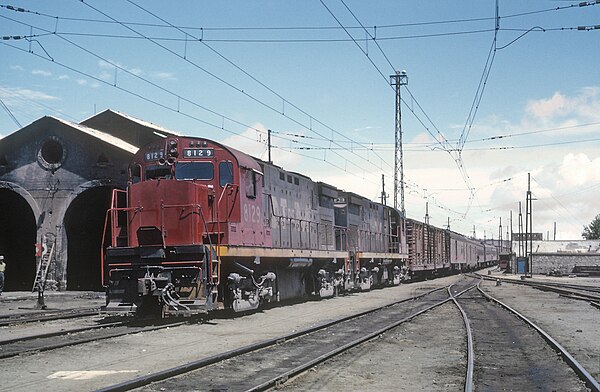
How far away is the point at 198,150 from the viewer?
15.0 m

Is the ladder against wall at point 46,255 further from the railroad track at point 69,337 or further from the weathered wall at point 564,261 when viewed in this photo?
the weathered wall at point 564,261

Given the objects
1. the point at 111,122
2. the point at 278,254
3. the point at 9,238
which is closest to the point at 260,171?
the point at 278,254

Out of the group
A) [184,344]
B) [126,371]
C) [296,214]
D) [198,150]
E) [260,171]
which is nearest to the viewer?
[126,371]

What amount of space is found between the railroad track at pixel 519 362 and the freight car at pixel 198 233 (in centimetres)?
541

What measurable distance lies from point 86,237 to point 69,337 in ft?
68.4

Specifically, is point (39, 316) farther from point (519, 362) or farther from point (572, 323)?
point (572, 323)

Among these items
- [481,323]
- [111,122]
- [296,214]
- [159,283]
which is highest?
[111,122]

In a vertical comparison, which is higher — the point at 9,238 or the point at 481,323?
the point at 9,238

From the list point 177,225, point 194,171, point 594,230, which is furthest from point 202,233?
point 594,230

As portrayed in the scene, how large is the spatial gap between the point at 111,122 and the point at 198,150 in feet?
83.5

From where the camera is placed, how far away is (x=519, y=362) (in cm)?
978

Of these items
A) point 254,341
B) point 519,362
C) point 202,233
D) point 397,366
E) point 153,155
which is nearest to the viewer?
point 397,366

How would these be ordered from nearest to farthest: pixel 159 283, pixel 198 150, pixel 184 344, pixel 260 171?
pixel 184 344 < pixel 159 283 < pixel 198 150 < pixel 260 171

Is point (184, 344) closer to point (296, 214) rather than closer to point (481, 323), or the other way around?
point (481, 323)
